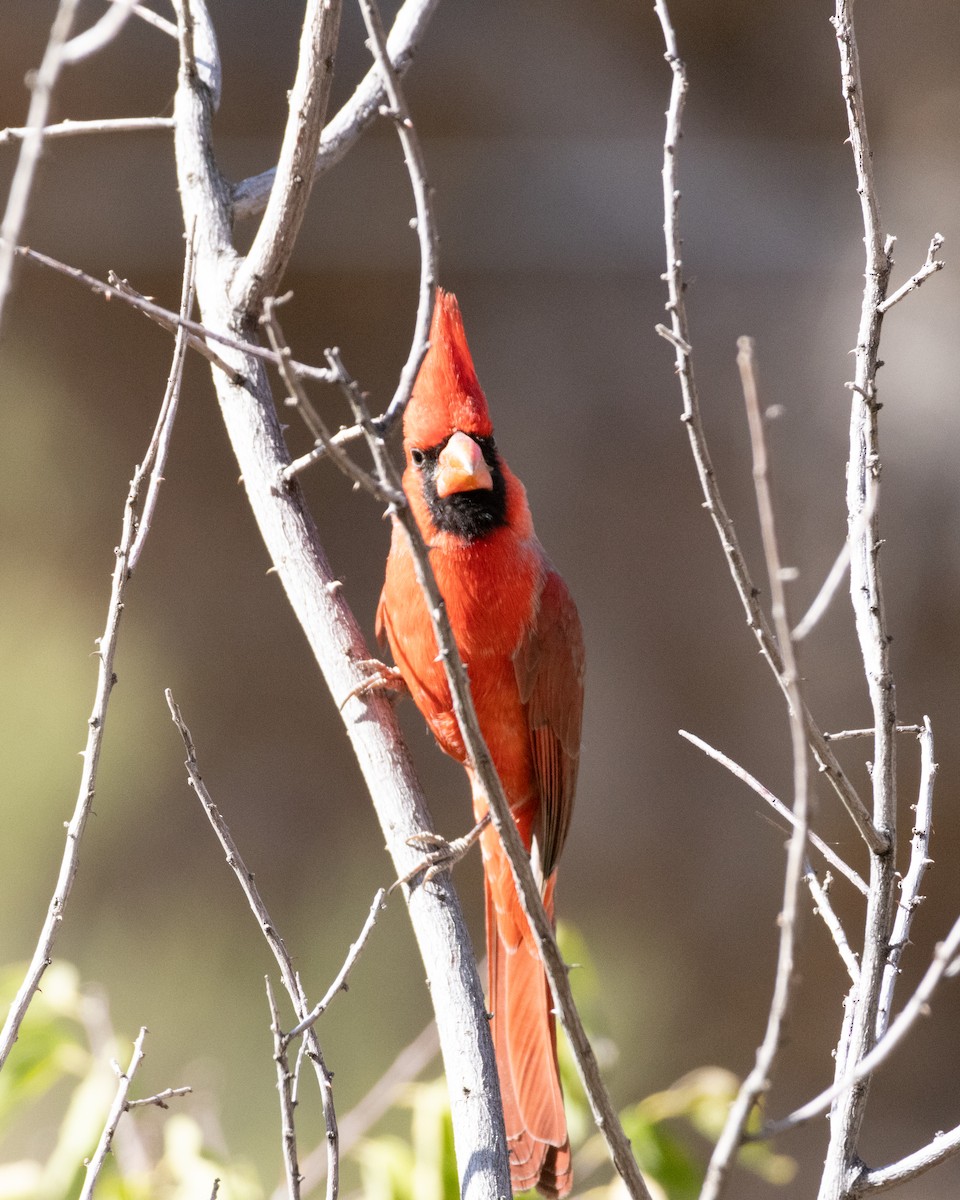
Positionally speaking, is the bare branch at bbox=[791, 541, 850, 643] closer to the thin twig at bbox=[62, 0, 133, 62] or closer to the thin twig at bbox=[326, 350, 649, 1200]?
the thin twig at bbox=[326, 350, 649, 1200]

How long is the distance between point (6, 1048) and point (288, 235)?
97 centimetres

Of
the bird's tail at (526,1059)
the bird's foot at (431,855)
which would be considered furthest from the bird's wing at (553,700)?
the bird's foot at (431,855)

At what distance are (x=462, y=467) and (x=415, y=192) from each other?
0.78 metres

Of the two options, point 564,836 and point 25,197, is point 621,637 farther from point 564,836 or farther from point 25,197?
point 25,197

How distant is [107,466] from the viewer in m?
3.86

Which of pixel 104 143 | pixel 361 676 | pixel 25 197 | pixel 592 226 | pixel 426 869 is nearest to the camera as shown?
pixel 25 197

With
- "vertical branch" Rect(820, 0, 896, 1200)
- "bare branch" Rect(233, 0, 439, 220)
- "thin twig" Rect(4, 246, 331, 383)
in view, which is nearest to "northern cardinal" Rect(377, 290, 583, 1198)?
"bare branch" Rect(233, 0, 439, 220)

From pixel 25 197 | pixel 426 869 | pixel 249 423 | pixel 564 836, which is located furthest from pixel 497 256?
pixel 25 197

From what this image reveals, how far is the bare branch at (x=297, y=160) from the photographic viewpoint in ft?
5.00

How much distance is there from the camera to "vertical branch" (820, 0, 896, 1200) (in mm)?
1201

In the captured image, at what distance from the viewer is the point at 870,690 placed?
1.25 metres

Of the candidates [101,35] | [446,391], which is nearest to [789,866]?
[101,35]

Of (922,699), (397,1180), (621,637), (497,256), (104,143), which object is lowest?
(397,1180)

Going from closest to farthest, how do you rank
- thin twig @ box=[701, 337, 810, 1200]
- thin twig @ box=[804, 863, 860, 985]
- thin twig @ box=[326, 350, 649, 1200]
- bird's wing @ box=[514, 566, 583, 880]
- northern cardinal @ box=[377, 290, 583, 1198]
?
thin twig @ box=[701, 337, 810, 1200], thin twig @ box=[326, 350, 649, 1200], thin twig @ box=[804, 863, 860, 985], northern cardinal @ box=[377, 290, 583, 1198], bird's wing @ box=[514, 566, 583, 880]
